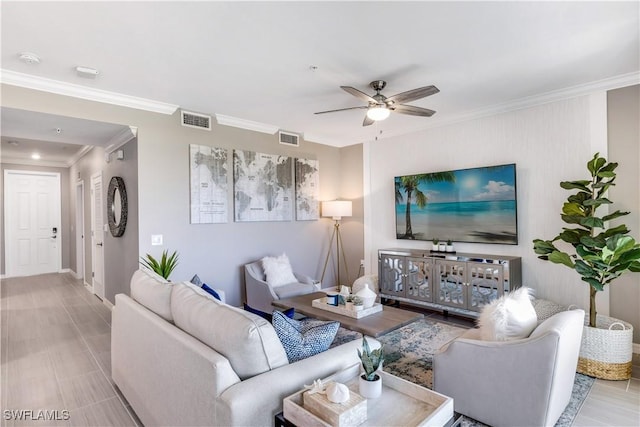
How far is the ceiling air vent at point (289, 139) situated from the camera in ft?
17.3

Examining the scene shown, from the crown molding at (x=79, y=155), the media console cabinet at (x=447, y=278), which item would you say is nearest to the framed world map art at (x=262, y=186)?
the media console cabinet at (x=447, y=278)

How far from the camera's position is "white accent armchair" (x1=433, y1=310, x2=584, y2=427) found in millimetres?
1894

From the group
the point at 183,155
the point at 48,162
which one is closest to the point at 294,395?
the point at 183,155

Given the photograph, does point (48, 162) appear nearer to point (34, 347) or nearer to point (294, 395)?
point (34, 347)

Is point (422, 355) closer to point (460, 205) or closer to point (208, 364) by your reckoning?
point (460, 205)

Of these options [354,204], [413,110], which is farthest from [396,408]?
[354,204]

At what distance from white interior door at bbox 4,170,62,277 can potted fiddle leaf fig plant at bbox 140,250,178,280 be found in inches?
216

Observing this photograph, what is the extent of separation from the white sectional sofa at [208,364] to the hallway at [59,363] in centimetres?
47

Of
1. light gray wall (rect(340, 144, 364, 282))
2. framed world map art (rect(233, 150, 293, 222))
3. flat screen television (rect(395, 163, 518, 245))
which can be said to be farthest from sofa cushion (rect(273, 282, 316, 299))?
flat screen television (rect(395, 163, 518, 245))

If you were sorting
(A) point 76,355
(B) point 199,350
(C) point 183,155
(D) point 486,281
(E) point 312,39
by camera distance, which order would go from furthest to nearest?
(C) point 183,155, (D) point 486,281, (A) point 76,355, (E) point 312,39, (B) point 199,350

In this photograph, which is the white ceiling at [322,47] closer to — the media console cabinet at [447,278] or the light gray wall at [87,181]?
the media console cabinet at [447,278]

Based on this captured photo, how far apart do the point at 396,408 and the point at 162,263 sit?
10.3 feet

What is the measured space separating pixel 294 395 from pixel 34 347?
362 cm

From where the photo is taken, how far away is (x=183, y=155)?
4.23 metres
